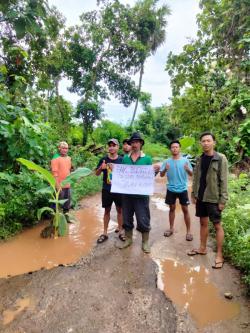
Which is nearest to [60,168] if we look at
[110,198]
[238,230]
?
[110,198]

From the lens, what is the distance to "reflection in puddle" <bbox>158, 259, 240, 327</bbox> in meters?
3.22

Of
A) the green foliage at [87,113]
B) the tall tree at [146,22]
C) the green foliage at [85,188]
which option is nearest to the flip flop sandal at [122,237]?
the green foliage at [85,188]

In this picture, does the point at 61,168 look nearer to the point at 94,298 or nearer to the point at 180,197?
the point at 180,197

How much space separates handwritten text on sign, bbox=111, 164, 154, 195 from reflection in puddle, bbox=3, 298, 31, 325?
192cm

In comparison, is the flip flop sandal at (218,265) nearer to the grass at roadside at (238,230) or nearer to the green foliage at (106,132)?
the grass at roadside at (238,230)

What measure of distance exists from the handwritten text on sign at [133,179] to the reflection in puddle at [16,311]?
1.92 m

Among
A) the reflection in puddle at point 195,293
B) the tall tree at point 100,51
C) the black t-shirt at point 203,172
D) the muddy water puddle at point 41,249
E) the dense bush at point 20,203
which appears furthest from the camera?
the tall tree at point 100,51

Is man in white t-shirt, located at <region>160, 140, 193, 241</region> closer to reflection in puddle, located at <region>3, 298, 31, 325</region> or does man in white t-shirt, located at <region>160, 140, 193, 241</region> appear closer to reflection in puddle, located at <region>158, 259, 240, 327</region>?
reflection in puddle, located at <region>158, 259, 240, 327</region>

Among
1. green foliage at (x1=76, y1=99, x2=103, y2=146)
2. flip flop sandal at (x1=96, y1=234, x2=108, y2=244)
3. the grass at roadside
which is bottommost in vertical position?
flip flop sandal at (x1=96, y1=234, x2=108, y2=244)

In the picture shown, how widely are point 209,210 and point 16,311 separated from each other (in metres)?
2.74

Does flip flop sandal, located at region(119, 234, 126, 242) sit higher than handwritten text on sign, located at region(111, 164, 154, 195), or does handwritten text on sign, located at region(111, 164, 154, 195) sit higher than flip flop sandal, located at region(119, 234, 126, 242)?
handwritten text on sign, located at region(111, 164, 154, 195)

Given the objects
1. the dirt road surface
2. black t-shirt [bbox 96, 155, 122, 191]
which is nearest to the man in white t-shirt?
black t-shirt [bbox 96, 155, 122, 191]

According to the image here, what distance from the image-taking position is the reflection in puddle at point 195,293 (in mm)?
3219

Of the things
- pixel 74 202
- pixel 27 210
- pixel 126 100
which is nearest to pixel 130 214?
pixel 27 210
